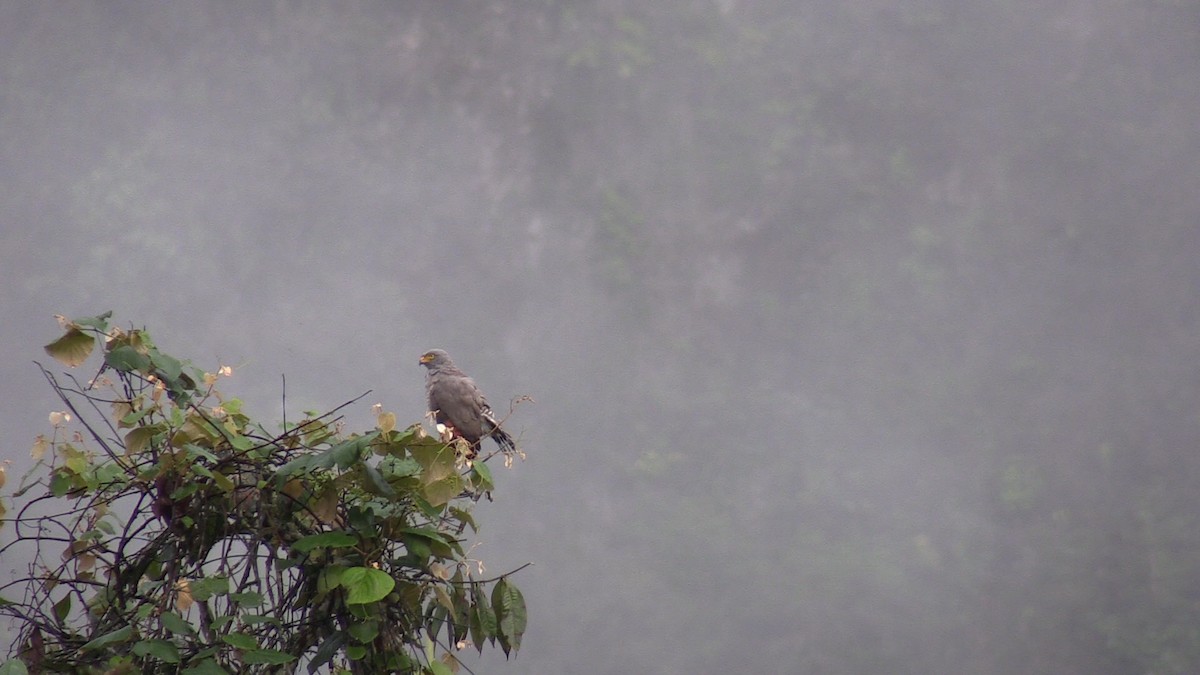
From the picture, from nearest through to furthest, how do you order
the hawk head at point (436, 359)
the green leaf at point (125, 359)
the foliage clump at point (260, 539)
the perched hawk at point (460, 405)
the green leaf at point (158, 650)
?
1. the green leaf at point (158, 650)
2. the foliage clump at point (260, 539)
3. the green leaf at point (125, 359)
4. the perched hawk at point (460, 405)
5. the hawk head at point (436, 359)

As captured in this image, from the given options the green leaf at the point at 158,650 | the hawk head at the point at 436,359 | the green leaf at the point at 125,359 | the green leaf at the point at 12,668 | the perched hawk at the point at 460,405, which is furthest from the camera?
the hawk head at the point at 436,359

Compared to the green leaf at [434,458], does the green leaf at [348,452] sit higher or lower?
lower

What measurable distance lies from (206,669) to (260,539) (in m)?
0.31

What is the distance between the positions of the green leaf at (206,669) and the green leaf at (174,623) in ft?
0.21

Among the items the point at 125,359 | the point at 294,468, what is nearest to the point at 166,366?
the point at 125,359

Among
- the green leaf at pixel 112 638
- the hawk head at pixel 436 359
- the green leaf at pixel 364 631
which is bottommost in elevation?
the green leaf at pixel 112 638

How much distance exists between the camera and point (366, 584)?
73.7 inches

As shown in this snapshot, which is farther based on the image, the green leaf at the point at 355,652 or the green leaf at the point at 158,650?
the green leaf at the point at 355,652

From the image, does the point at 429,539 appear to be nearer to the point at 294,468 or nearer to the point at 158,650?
the point at 294,468

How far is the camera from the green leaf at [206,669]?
6.06 ft

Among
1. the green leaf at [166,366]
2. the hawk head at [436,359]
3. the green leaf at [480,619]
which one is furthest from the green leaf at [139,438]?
the hawk head at [436,359]

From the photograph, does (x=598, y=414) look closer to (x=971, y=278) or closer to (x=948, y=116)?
(x=971, y=278)

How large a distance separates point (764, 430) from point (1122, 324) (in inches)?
112

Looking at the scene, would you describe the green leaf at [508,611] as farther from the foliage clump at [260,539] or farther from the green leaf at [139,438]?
the green leaf at [139,438]
